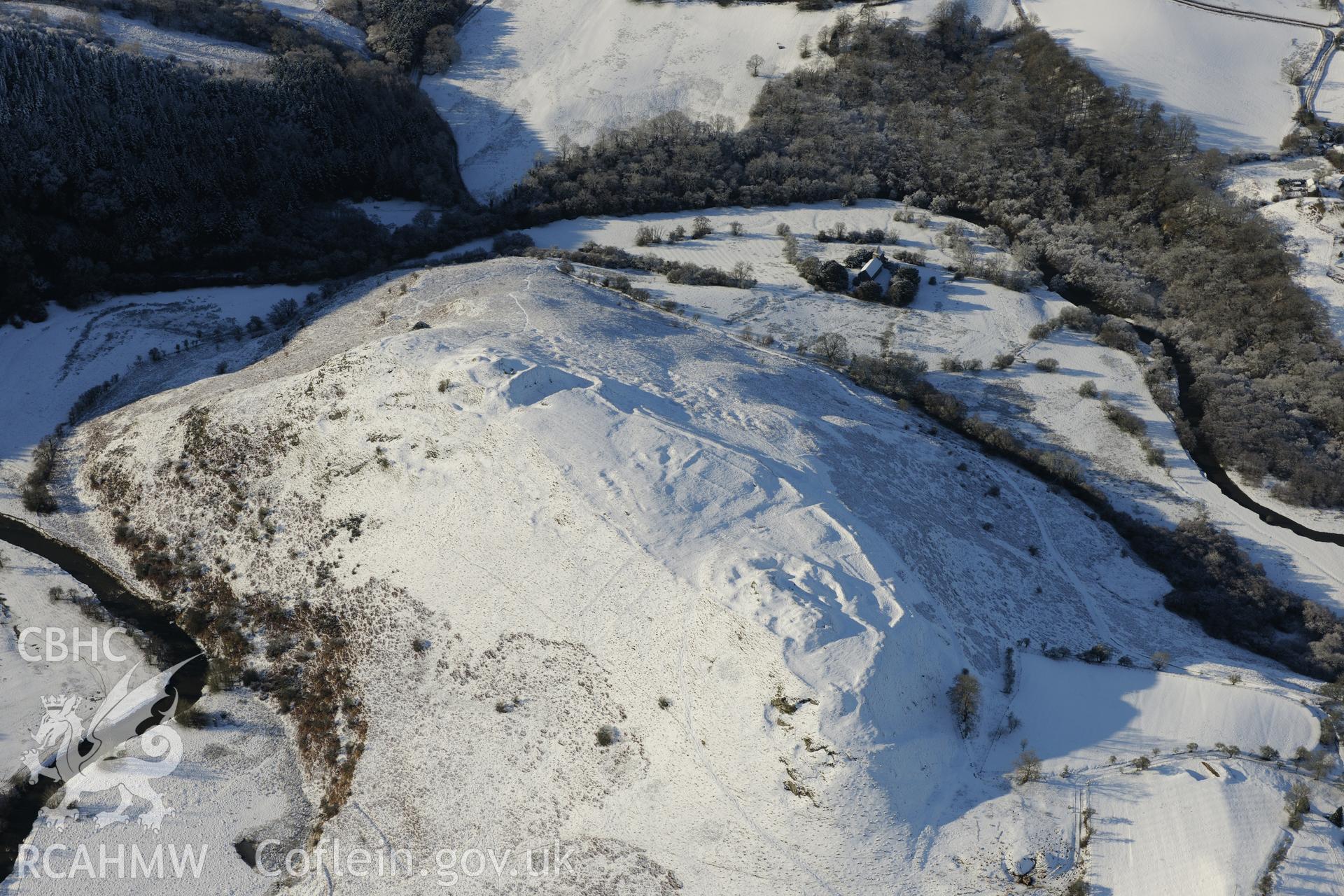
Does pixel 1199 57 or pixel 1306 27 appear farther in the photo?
pixel 1306 27

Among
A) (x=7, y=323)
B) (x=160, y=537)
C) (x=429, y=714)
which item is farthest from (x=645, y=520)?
(x=7, y=323)

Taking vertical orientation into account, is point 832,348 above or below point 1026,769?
above

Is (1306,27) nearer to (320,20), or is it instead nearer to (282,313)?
(282,313)

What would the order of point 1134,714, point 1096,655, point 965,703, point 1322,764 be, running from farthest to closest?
point 1096,655 → point 1134,714 → point 965,703 → point 1322,764

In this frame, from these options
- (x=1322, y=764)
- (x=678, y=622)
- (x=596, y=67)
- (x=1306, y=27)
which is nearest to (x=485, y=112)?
(x=596, y=67)

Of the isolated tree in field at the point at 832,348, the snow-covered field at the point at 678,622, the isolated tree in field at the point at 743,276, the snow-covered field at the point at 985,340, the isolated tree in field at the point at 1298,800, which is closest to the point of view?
the snow-covered field at the point at 678,622

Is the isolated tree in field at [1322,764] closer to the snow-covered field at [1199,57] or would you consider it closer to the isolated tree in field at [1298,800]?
the isolated tree in field at [1298,800]

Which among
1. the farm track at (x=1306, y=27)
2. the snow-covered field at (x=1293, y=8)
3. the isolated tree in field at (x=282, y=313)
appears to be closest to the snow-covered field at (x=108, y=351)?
the isolated tree in field at (x=282, y=313)
